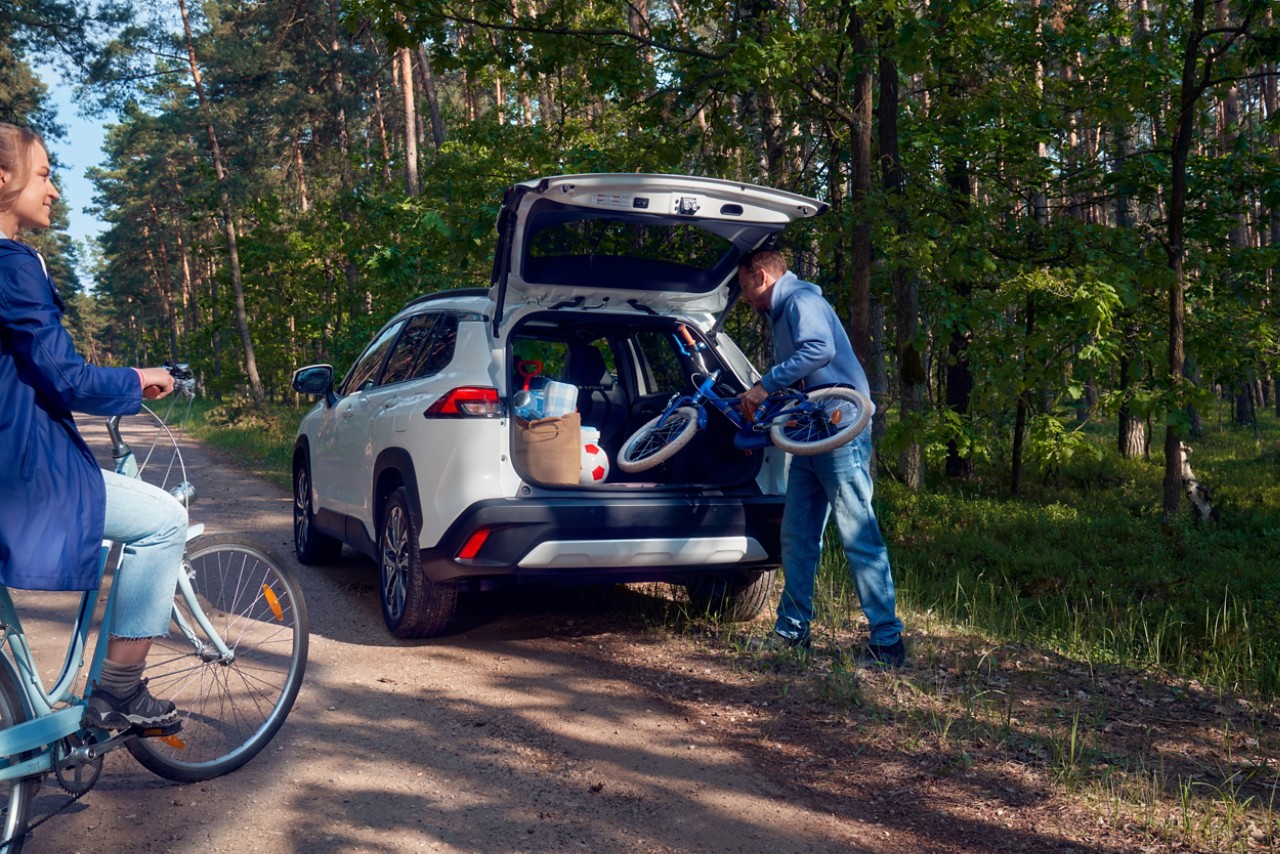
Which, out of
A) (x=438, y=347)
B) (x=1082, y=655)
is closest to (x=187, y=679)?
(x=438, y=347)

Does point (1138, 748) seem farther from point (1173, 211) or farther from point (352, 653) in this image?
point (1173, 211)

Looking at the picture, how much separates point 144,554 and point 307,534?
4818 mm

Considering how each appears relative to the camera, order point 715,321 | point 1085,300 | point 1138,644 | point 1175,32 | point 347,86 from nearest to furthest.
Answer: point 715,321, point 1138,644, point 1085,300, point 1175,32, point 347,86

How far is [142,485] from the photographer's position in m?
3.45

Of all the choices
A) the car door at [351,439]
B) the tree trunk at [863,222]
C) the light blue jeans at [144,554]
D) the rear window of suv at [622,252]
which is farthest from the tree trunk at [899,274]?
the light blue jeans at [144,554]

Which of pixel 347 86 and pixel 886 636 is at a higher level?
pixel 347 86

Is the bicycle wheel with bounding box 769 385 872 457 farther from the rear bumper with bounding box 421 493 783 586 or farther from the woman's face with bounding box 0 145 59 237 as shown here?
the woman's face with bounding box 0 145 59 237

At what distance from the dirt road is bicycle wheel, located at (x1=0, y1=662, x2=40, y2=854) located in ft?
1.09

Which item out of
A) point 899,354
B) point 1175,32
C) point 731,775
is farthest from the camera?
point 899,354

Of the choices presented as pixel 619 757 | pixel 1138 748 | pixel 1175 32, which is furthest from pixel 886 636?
pixel 1175 32

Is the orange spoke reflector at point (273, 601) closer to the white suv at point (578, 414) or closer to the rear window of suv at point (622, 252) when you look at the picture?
the white suv at point (578, 414)

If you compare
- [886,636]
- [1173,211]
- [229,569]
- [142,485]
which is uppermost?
[1173,211]

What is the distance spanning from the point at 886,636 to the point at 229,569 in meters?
3.28

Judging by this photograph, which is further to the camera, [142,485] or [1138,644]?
[1138,644]
